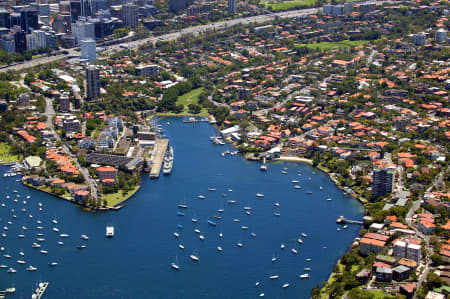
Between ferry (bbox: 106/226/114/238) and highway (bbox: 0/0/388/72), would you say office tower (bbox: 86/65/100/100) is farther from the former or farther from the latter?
ferry (bbox: 106/226/114/238)

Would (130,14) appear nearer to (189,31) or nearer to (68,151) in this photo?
(189,31)

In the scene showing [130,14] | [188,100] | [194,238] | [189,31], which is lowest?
[194,238]

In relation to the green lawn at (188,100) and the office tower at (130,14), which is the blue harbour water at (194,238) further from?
the office tower at (130,14)

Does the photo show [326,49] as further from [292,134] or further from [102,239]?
[102,239]

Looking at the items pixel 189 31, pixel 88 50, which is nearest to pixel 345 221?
pixel 88 50

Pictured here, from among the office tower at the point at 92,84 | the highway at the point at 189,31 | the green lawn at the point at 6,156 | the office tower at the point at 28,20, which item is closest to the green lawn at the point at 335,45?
the highway at the point at 189,31

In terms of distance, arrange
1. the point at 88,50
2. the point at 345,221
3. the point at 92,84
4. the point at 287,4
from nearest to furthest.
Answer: the point at 345,221 → the point at 92,84 → the point at 88,50 → the point at 287,4
